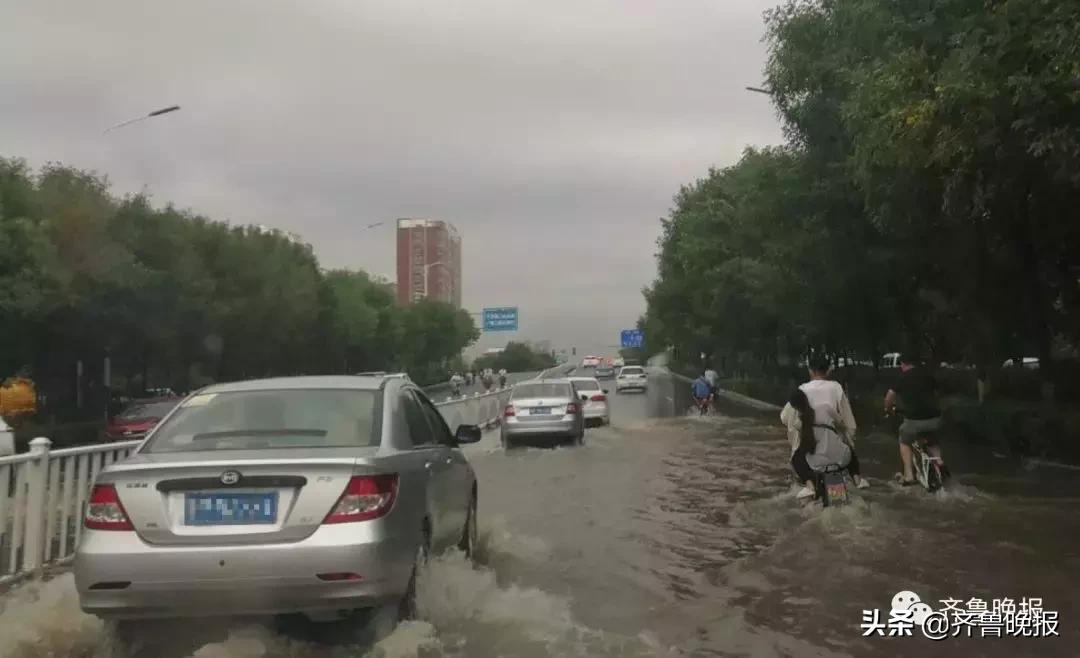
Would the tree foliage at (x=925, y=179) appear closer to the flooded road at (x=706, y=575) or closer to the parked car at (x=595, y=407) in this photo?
the flooded road at (x=706, y=575)

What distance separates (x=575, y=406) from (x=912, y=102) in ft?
36.2

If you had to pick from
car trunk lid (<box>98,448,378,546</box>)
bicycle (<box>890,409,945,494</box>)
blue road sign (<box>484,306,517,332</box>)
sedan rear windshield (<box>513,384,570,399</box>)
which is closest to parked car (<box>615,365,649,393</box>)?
blue road sign (<box>484,306,517,332</box>)

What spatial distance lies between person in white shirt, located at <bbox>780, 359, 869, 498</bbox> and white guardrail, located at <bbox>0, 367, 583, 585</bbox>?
6.33 m

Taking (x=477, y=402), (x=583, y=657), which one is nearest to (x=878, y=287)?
(x=477, y=402)

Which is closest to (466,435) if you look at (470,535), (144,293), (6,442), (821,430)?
(470,535)

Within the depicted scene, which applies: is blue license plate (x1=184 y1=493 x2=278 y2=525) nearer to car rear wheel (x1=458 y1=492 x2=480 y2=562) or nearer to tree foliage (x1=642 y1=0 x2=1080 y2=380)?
car rear wheel (x1=458 y1=492 x2=480 y2=562)

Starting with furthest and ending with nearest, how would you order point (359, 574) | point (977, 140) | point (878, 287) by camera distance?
point (878, 287), point (977, 140), point (359, 574)

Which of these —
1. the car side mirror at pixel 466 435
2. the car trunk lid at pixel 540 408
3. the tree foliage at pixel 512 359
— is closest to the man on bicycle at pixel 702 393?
the car trunk lid at pixel 540 408

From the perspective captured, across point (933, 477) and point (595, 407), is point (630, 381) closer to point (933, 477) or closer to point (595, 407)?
point (595, 407)

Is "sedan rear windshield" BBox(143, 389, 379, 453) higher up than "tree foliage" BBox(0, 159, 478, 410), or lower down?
lower down

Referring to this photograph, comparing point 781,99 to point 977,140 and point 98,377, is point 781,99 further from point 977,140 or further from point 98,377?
point 98,377

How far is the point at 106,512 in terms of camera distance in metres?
5.38

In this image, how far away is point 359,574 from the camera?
208 inches

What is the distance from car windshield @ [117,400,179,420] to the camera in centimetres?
2250
